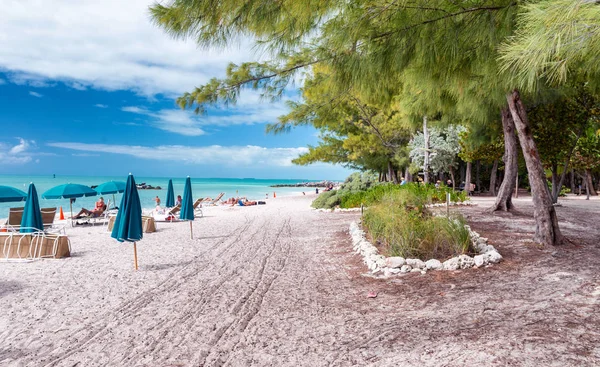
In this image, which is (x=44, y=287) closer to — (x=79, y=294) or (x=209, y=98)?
(x=79, y=294)

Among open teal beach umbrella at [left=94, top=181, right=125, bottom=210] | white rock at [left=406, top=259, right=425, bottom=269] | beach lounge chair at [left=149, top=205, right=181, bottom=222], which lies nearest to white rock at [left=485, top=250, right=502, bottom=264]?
white rock at [left=406, top=259, right=425, bottom=269]

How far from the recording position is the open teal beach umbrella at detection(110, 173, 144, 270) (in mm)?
6133

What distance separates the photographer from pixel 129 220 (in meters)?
6.19

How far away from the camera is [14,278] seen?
5.71 meters

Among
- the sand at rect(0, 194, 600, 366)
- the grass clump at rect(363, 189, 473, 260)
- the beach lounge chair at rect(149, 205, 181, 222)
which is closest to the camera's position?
the sand at rect(0, 194, 600, 366)

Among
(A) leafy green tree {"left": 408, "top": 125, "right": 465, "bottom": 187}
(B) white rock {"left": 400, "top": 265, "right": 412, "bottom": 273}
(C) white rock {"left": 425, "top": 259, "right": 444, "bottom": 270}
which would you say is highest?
(A) leafy green tree {"left": 408, "top": 125, "right": 465, "bottom": 187}

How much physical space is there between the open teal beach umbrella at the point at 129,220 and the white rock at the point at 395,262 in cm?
418

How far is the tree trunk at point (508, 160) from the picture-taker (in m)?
9.84

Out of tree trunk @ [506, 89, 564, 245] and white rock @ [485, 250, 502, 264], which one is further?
tree trunk @ [506, 89, 564, 245]

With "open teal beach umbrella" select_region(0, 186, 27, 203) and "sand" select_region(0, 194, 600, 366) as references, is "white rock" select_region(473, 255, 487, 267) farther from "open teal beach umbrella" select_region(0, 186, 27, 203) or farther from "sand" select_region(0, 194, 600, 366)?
"open teal beach umbrella" select_region(0, 186, 27, 203)

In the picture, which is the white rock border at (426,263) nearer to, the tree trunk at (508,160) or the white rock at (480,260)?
the white rock at (480,260)

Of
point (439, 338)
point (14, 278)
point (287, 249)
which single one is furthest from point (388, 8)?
point (14, 278)

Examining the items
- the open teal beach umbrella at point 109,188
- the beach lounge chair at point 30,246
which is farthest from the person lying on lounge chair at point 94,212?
the beach lounge chair at point 30,246

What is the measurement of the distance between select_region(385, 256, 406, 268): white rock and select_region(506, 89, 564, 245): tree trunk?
2.80m
